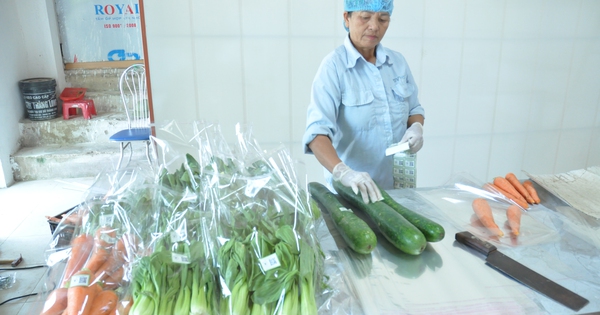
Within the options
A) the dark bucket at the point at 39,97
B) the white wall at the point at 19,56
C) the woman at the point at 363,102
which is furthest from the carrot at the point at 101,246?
the dark bucket at the point at 39,97

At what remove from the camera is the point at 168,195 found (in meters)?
1.08

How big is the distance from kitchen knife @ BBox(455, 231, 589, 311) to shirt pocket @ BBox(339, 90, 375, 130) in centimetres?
77

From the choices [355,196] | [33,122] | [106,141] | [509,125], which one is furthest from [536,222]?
[33,122]

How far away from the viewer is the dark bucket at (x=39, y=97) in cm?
440

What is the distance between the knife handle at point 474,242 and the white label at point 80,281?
40.8 inches

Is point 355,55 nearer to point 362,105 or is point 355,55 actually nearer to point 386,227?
point 362,105

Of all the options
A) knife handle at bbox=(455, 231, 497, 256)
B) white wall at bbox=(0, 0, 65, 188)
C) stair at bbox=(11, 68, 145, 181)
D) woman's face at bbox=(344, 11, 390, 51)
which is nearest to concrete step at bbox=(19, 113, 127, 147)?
stair at bbox=(11, 68, 145, 181)

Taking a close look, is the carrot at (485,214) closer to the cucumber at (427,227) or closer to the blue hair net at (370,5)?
the cucumber at (427,227)

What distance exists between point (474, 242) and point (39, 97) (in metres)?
4.84

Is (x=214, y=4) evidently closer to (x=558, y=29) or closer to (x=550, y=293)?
(x=550, y=293)

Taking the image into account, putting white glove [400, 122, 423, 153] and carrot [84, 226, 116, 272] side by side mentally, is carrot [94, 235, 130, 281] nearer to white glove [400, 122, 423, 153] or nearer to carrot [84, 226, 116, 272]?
carrot [84, 226, 116, 272]

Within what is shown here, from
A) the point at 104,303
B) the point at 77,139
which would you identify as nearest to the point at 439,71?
the point at 104,303

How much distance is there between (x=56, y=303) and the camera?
85 cm

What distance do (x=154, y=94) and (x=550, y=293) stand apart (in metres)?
2.24
